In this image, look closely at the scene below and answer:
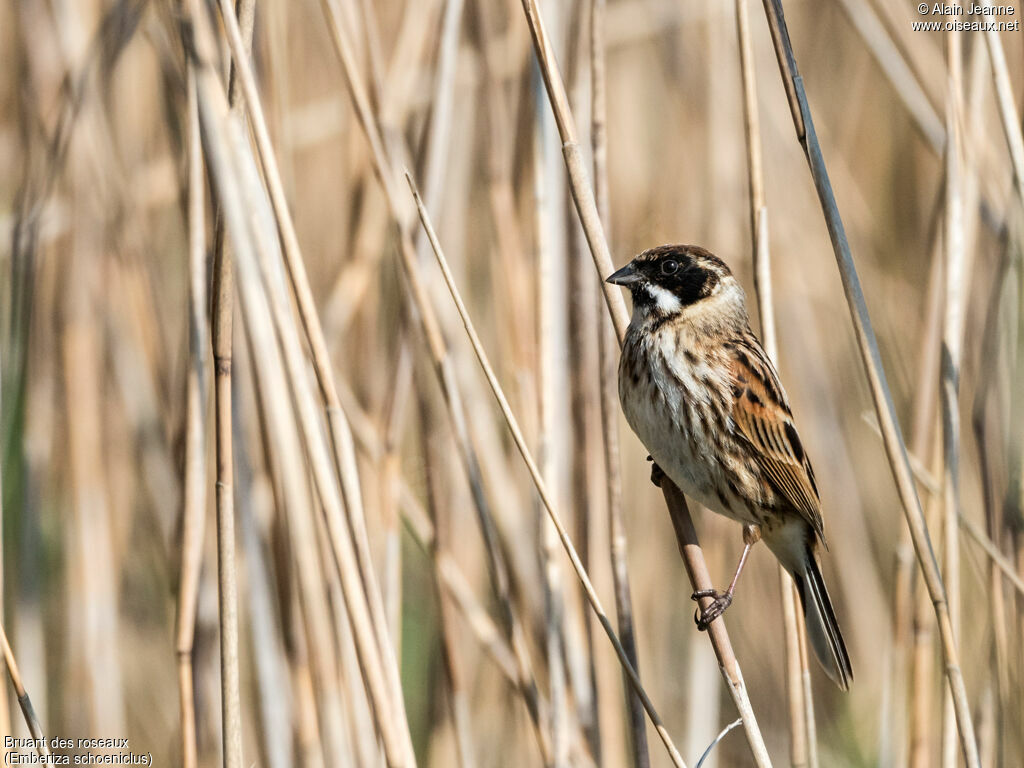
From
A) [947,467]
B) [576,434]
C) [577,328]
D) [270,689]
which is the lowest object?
[270,689]

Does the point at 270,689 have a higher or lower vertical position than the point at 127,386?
lower

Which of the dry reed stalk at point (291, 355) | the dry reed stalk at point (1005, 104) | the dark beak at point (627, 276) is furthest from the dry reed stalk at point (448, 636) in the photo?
the dry reed stalk at point (1005, 104)

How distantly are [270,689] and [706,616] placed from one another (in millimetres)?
920

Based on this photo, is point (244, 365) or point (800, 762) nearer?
point (800, 762)

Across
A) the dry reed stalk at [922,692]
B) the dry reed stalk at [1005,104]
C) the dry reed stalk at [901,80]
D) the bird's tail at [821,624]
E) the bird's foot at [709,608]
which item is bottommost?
the dry reed stalk at [922,692]

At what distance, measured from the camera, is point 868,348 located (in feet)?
5.65

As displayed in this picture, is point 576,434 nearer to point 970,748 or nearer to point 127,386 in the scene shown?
point 970,748

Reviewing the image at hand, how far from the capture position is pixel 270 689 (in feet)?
7.11

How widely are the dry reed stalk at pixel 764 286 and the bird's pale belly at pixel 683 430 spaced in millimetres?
315

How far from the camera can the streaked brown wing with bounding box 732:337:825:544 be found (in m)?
2.47

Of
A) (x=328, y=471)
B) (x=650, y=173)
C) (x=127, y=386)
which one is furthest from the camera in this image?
(x=650, y=173)

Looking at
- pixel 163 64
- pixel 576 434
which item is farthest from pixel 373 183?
pixel 576 434

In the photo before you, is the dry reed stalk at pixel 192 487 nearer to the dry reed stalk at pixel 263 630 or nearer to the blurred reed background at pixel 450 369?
the blurred reed background at pixel 450 369

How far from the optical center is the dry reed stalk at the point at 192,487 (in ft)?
6.25
